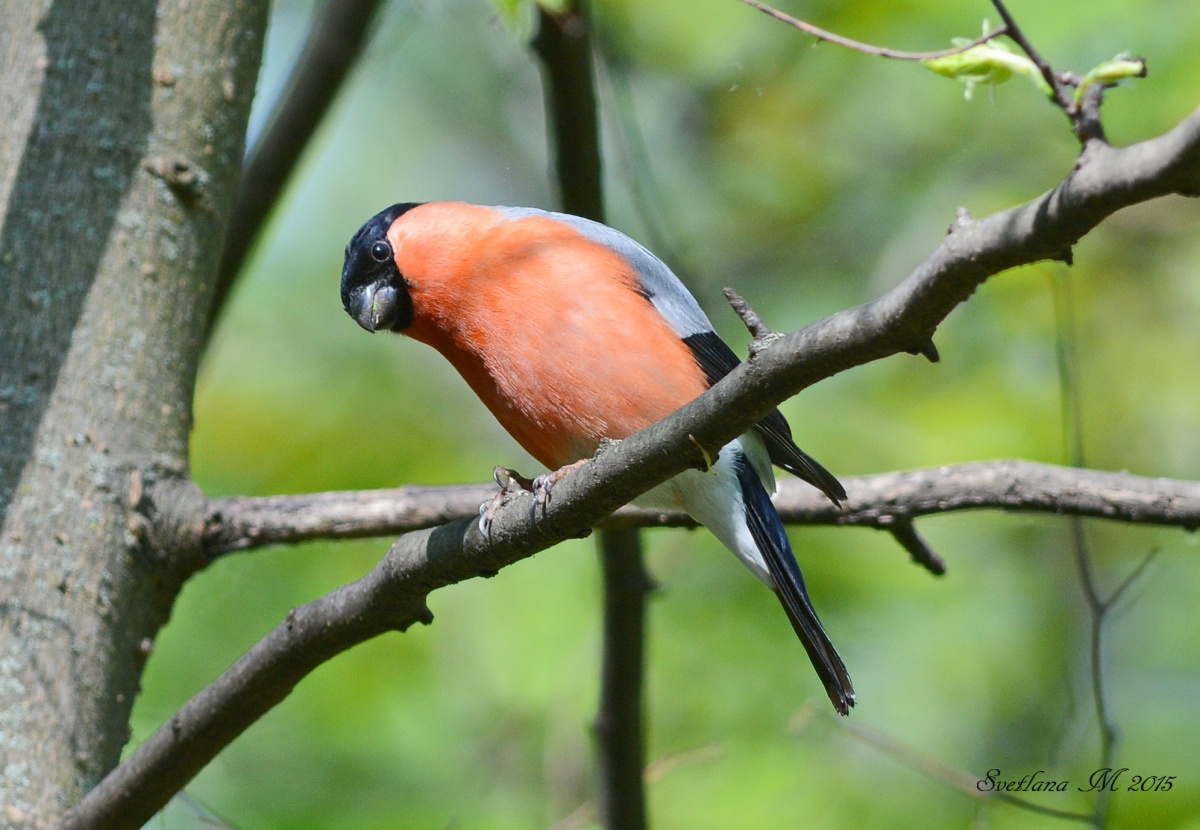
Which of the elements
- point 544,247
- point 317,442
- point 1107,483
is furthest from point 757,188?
point 1107,483

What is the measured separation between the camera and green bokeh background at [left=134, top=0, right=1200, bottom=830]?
518 centimetres

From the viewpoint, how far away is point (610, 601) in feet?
11.4

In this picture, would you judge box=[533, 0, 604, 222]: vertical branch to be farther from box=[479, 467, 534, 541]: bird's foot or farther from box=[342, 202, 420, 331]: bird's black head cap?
box=[479, 467, 534, 541]: bird's foot

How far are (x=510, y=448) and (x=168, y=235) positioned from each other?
381cm

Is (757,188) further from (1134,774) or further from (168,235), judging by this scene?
(168,235)

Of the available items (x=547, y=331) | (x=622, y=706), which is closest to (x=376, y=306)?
(x=547, y=331)

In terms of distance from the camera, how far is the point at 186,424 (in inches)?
130

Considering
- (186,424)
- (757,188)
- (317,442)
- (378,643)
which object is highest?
(186,424)

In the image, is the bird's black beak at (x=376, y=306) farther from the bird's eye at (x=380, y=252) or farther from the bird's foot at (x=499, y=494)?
the bird's foot at (x=499, y=494)

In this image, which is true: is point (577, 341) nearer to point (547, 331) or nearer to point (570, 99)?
point (547, 331)

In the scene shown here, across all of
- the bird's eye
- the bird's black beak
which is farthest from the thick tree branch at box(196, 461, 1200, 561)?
the bird's eye

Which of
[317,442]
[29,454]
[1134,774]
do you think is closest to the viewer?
[29,454]

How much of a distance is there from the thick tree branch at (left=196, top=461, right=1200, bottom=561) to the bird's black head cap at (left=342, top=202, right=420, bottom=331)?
69 centimetres

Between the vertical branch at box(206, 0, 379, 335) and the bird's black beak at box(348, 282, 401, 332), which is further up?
the vertical branch at box(206, 0, 379, 335)
